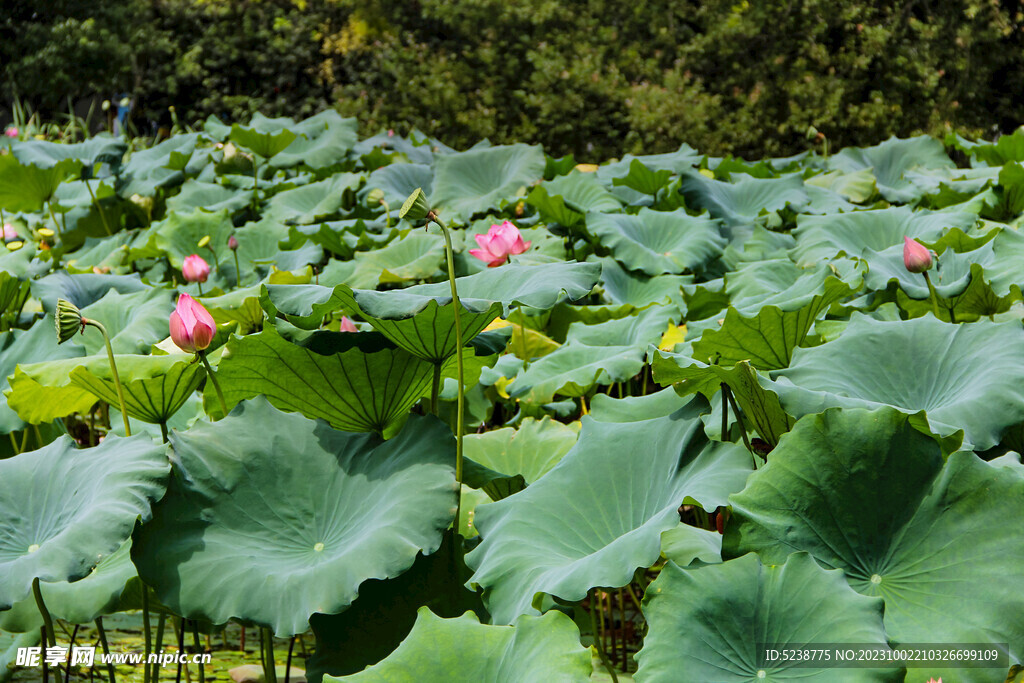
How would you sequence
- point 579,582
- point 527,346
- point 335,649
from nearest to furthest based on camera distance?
point 579,582
point 335,649
point 527,346

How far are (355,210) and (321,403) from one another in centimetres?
196

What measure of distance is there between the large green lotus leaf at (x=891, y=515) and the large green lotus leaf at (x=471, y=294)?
0.34 meters

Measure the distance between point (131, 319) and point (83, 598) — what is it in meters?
0.97

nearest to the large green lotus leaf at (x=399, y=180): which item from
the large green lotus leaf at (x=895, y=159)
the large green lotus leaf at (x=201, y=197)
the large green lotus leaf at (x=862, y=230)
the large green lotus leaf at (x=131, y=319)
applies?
the large green lotus leaf at (x=201, y=197)

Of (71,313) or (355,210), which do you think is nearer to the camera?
(71,313)

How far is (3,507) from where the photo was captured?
3.58ft

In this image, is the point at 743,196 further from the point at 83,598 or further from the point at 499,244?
the point at 83,598

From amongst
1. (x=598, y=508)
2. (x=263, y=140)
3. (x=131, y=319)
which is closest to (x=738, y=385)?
(x=598, y=508)

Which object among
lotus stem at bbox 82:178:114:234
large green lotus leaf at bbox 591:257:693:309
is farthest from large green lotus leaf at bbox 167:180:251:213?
large green lotus leaf at bbox 591:257:693:309

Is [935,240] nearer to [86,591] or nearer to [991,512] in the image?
[991,512]

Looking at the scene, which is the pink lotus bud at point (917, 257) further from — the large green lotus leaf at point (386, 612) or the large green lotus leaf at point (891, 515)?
the large green lotus leaf at point (386, 612)

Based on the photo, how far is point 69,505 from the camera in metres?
1.06

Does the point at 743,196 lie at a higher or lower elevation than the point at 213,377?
lower

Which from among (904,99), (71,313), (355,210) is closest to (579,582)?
(71,313)
